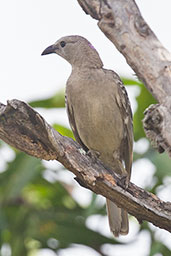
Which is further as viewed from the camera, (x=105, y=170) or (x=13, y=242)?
(x=13, y=242)

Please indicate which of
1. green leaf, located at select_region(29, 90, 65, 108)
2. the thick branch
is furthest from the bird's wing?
the thick branch

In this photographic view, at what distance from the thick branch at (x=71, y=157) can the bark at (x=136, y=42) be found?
0.46 metres

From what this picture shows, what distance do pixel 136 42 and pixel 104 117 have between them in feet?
3.89

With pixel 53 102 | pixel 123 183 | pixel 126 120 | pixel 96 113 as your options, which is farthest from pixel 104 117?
pixel 123 183

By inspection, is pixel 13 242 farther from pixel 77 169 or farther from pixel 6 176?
pixel 77 169

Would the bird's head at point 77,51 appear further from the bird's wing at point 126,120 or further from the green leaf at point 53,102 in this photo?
the green leaf at point 53,102

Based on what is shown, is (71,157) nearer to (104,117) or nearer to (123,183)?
(123,183)

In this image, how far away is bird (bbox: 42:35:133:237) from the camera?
217 inches

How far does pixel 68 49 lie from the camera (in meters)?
6.41

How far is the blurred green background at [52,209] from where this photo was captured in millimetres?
5840

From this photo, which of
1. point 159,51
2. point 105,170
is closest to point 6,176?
point 105,170

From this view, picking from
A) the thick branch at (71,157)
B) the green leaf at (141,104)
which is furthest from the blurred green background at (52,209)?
the thick branch at (71,157)

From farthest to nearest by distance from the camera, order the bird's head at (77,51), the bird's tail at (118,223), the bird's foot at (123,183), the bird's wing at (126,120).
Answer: the bird's head at (77,51), the bird's wing at (126,120), the bird's tail at (118,223), the bird's foot at (123,183)

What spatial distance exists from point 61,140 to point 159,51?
118cm
